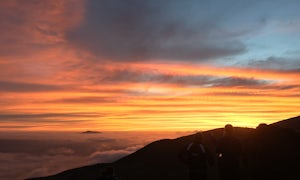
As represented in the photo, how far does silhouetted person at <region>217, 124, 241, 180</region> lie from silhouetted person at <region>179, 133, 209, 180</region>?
1.02m

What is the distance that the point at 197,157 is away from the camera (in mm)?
13484

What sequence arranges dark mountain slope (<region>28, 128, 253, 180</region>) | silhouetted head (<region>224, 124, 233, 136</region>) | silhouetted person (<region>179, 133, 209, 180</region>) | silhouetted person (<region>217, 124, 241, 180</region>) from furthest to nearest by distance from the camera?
dark mountain slope (<region>28, 128, 253, 180</region>) < silhouetted person (<region>217, 124, 241, 180</region>) < silhouetted head (<region>224, 124, 233, 136</region>) < silhouetted person (<region>179, 133, 209, 180</region>)

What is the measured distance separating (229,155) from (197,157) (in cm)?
140

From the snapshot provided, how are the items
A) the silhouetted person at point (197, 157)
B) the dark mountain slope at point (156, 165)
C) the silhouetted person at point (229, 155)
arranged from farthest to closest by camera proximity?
the dark mountain slope at point (156, 165)
the silhouetted person at point (229, 155)
the silhouetted person at point (197, 157)

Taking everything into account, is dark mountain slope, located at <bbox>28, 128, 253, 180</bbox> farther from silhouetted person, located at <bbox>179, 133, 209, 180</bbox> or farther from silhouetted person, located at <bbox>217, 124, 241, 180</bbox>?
silhouetted person, located at <bbox>179, 133, 209, 180</bbox>

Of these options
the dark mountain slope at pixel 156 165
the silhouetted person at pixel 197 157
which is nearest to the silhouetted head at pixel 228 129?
the silhouetted person at pixel 197 157

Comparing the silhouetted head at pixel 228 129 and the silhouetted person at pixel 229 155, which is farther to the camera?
the silhouetted person at pixel 229 155

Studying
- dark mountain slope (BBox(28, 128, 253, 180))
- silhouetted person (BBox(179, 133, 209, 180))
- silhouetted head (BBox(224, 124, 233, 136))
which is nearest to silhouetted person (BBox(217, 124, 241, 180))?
silhouetted head (BBox(224, 124, 233, 136))

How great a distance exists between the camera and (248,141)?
70.8 ft

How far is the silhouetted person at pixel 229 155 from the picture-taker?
46.5 feet

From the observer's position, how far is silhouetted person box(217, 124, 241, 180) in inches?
558

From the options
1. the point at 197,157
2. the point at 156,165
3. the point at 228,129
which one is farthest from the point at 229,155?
the point at 156,165

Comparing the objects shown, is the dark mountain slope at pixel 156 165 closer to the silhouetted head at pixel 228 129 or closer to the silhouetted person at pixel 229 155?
the silhouetted person at pixel 229 155

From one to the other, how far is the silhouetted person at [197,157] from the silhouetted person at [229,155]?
3.35 feet
